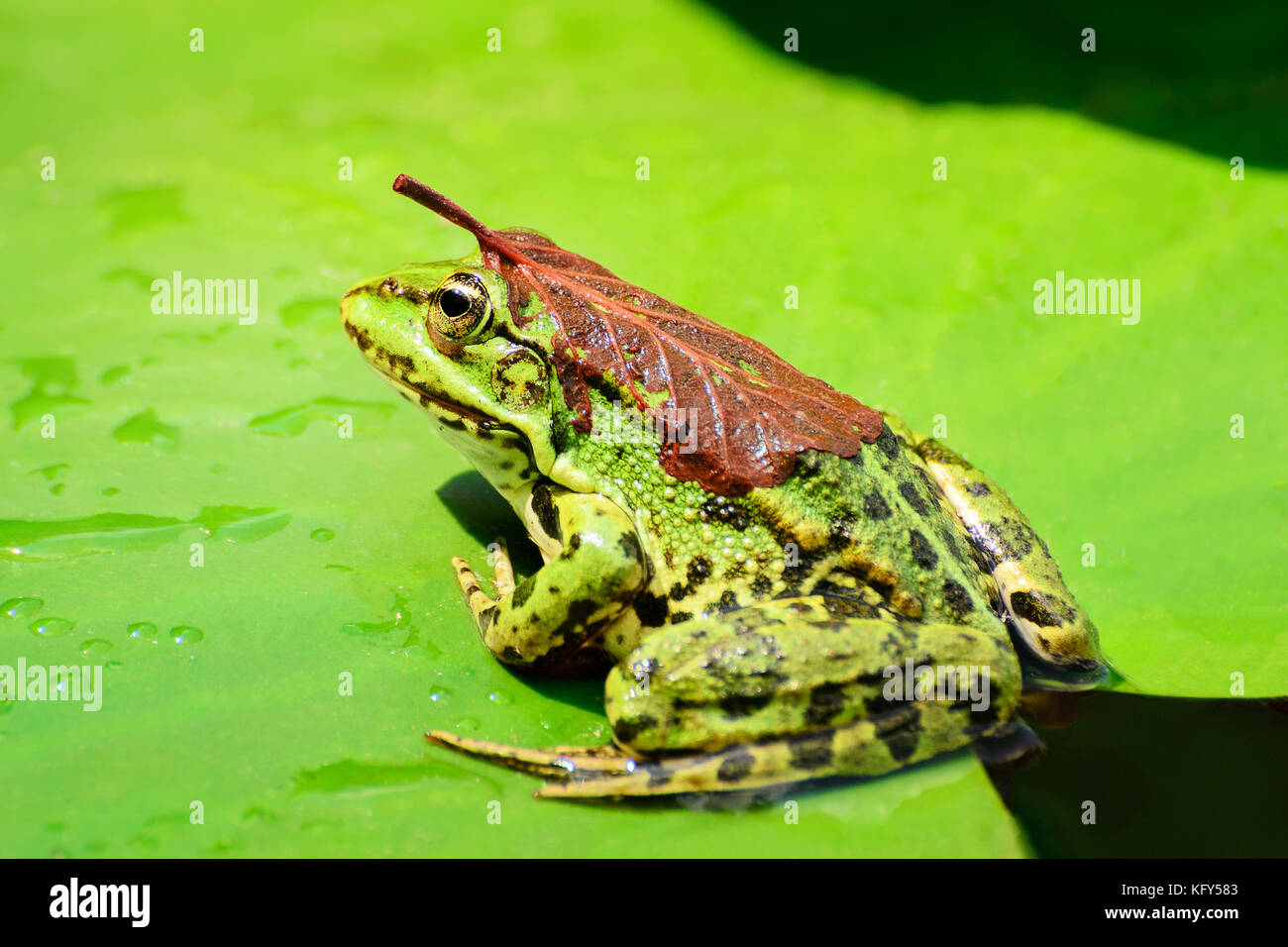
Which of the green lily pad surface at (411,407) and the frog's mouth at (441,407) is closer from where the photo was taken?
the green lily pad surface at (411,407)

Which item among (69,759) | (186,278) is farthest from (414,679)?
(186,278)

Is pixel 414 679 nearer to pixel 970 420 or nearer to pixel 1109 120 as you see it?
pixel 970 420
